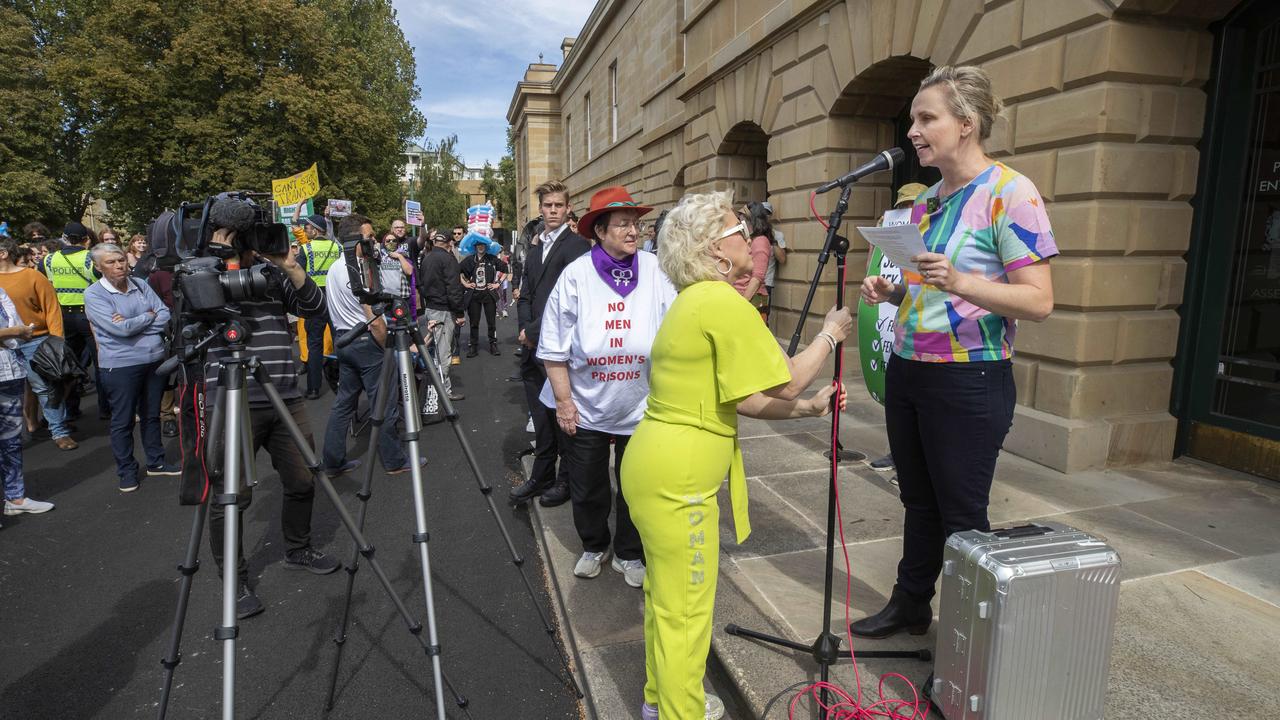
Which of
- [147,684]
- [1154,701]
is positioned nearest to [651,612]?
[1154,701]

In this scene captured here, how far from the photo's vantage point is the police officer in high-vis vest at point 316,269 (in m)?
→ 9.15

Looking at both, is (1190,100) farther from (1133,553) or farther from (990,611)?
(990,611)

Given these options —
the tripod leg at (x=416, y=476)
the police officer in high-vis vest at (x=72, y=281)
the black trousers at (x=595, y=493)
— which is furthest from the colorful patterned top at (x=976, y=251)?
the police officer in high-vis vest at (x=72, y=281)

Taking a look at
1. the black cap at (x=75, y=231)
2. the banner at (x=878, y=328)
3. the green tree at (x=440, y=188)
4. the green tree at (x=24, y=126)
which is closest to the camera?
the banner at (x=878, y=328)

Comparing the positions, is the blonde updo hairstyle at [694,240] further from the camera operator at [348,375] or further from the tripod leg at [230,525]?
the camera operator at [348,375]

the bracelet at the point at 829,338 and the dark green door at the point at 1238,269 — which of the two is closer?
the bracelet at the point at 829,338

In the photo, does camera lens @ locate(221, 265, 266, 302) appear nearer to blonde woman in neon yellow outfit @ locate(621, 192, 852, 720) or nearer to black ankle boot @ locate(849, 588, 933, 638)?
blonde woman in neon yellow outfit @ locate(621, 192, 852, 720)

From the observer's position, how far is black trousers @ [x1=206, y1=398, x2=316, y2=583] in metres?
3.64

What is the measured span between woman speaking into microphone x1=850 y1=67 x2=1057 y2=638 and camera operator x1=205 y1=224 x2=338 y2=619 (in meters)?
3.05

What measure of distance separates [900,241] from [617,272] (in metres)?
1.73

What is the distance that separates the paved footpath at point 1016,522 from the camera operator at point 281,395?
1.49 metres

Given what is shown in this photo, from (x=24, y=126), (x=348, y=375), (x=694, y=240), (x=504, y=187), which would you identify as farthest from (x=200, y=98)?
(x=504, y=187)

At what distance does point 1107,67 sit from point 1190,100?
0.79m

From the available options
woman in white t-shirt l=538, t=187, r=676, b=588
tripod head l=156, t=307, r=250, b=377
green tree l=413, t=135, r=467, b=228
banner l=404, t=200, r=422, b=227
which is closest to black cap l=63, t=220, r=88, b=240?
banner l=404, t=200, r=422, b=227
